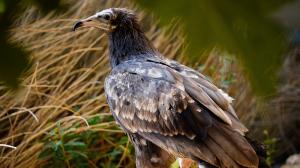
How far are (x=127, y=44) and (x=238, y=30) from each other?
280cm

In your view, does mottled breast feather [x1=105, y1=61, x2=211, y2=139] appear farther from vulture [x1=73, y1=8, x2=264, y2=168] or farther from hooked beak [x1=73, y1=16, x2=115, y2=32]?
hooked beak [x1=73, y1=16, x2=115, y2=32]

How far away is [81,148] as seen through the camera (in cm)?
360

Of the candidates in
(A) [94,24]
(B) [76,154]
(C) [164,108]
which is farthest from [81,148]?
(C) [164,108]

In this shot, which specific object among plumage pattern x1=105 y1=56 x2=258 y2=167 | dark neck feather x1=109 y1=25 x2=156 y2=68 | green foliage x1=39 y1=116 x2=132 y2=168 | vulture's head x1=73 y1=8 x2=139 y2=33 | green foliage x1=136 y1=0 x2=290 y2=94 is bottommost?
green foliage x1=39 y1=116 x2=132 y2=168

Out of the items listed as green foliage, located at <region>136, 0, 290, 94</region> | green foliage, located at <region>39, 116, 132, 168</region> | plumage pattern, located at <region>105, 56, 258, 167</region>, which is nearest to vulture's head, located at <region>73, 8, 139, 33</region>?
plumage pattern, located at <region>105, 56, 258, 167</region>

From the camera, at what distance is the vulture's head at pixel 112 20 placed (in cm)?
301

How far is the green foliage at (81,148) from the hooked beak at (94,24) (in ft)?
2.25

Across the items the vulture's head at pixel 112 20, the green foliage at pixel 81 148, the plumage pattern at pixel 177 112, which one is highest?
the vulture's head at pixel 112 20

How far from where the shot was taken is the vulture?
2.51 meters

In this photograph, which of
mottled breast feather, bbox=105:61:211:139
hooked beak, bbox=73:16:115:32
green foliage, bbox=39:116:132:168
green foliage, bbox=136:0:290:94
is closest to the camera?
green foliage, bbox=136:0:290:94

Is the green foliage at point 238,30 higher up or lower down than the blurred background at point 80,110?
higher up

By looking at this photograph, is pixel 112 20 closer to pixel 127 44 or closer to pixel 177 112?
pixel 127 44

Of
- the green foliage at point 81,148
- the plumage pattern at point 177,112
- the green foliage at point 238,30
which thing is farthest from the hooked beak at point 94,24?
the green foliage at point 238,30

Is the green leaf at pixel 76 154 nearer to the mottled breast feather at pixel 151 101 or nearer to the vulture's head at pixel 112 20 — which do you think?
the mottled breast feather at pixel 151 101
